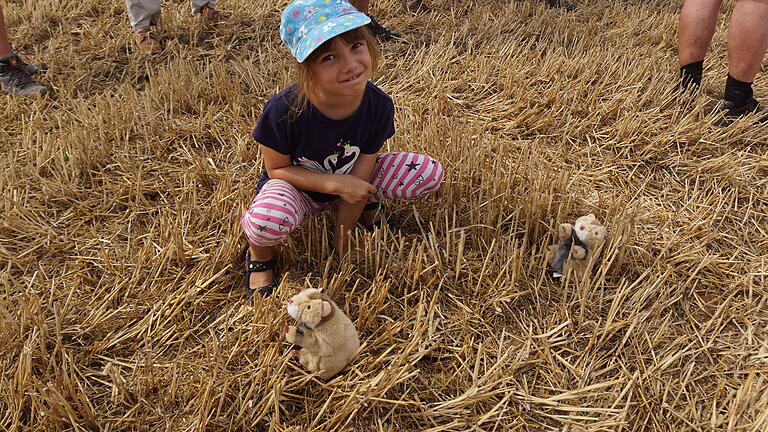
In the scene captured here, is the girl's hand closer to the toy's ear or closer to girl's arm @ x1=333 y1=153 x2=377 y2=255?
girl's arm @ x1=333 y1=153 x2=377 y2=255

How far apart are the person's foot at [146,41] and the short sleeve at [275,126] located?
206 centimetres

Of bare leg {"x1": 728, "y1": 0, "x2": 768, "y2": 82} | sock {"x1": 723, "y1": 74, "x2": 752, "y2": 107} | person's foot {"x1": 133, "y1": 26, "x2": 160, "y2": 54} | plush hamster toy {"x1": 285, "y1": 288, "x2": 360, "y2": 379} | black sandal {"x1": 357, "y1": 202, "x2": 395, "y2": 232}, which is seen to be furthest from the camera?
person's foot {"x1": 133, "y1": 26, "x2": 160, "y2": 54}

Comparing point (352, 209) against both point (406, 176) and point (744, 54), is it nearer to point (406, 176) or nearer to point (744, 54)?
point (406, 176)

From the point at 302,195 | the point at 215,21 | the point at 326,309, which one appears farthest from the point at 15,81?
the point at 326,309

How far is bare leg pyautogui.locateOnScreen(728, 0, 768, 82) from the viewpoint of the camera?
258 cm

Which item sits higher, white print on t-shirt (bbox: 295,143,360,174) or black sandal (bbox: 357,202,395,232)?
white print on t-shirt (bbox: 295,143,360,174)

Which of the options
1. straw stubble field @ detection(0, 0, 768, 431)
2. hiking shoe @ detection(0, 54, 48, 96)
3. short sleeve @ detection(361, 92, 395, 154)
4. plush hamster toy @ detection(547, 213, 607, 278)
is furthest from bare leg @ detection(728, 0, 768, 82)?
hiking shoe @ detection(0, 54, 48, 96)

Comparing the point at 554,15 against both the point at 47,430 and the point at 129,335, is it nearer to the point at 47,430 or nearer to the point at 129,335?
the point at 129,335

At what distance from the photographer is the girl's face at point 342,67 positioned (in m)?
1.54

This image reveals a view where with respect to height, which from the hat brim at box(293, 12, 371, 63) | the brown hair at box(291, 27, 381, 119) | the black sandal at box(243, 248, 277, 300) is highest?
the hat brim at box(293, 12, 371, 63)

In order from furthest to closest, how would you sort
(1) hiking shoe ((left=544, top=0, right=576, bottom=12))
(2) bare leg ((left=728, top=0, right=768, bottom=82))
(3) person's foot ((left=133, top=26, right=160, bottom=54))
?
(1) hiking shoe ((left=544, top=0, right=576, bottom=12))
(3) person's foot ((left=133, top=26, right=160, bottom=54))
(2) bare leg ((left=728, top=0, right=768, bottom=82))

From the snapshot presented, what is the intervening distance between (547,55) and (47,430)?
9.99 feet

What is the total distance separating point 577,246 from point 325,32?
40.3 inches

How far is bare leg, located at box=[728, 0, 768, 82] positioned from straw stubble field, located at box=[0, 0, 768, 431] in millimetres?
275
